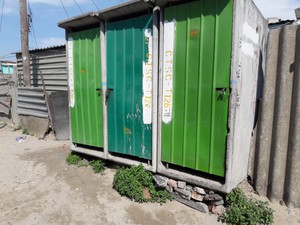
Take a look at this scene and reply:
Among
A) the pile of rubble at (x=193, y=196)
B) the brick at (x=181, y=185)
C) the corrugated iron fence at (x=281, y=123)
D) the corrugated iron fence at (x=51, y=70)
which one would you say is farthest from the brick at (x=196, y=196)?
the corrugated iron fence at (x=51, y=70)

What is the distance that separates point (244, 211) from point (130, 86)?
7.72ft

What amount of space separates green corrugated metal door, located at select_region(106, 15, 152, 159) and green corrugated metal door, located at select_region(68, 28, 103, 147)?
1.07ft

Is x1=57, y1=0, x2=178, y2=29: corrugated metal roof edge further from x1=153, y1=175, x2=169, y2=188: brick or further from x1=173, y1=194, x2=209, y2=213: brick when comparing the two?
x1=173, y1=194, x2=209, y2=213: brick

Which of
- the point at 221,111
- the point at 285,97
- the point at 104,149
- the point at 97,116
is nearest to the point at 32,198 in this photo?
the point at 104,149

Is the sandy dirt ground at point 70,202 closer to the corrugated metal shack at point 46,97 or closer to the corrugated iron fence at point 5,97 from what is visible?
the corrugated metal shack at point 46,97

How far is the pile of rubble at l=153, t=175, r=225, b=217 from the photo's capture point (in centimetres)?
316

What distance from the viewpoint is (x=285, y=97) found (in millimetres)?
3068

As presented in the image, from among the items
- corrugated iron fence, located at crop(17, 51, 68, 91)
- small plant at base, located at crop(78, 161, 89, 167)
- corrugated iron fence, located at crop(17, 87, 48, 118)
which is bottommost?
small plant at base, located at crop(78, 161, 89, 167)

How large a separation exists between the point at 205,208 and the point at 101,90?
2534 mm

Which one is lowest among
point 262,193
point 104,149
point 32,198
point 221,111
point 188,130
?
point 32,198

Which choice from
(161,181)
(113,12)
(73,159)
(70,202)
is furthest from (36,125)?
(161,181)

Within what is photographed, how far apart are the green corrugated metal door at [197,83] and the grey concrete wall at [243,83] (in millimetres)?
82

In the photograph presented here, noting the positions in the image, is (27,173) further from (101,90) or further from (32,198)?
(101,90)

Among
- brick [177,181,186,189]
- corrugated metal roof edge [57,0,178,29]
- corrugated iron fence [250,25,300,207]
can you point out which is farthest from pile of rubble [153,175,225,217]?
corrugated metal roof edge [57,0,178,29]
